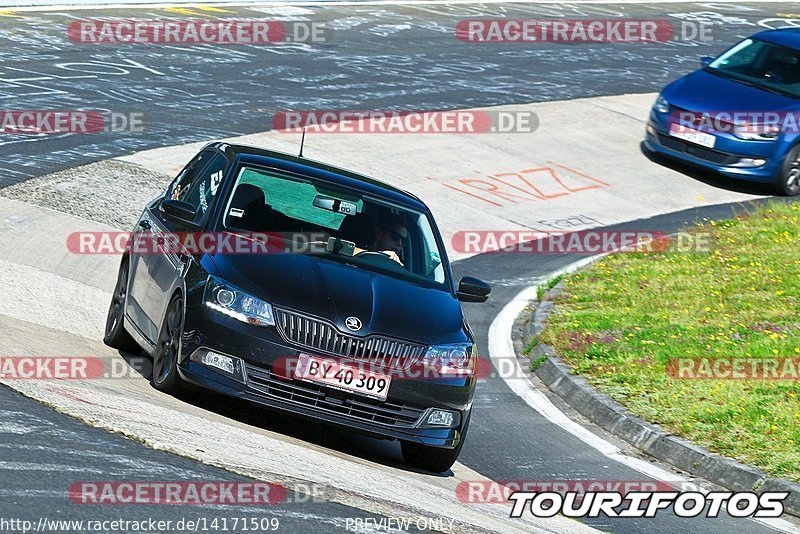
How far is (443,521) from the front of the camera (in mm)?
6410

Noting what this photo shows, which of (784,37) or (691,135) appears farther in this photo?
(784,37)

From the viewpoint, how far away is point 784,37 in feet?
63.7

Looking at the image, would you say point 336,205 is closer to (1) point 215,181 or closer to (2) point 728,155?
(1) point 215,181

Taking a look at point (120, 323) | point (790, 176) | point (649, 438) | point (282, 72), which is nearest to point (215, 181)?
point (120, 323)

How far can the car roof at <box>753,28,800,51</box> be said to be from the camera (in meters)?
19.2

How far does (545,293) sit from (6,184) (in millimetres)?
5844

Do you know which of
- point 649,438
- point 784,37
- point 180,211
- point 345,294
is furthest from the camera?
point 784,37

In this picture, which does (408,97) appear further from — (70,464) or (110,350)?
(70,464)

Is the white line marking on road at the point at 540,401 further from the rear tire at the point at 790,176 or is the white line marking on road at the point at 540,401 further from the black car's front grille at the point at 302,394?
the rear tire at the point at 790,176

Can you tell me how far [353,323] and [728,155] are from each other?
1161 cm

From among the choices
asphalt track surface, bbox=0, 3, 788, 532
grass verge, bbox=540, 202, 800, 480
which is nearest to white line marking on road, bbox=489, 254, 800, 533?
asphalt track surface, bbox=0, 3, 788, 532

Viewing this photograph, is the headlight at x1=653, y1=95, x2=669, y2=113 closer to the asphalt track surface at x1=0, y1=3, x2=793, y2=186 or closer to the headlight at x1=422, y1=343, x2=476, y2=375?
the asphalt track surface at x1=0, y1=3, x2=793, y2=186

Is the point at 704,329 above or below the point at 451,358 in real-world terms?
below

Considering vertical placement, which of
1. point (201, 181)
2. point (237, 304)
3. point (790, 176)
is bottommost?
point (790, 176)
